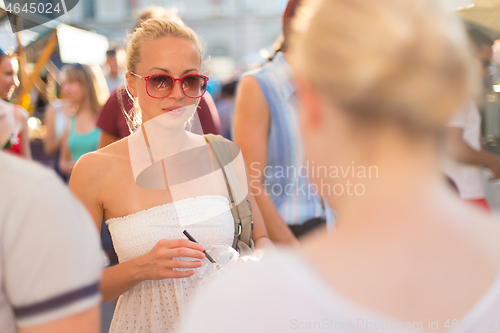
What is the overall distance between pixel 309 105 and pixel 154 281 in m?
1.11

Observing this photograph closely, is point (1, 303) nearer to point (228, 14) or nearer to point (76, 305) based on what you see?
point (76, 305)

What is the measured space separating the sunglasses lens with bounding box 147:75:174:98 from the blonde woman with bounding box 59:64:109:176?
264 cm

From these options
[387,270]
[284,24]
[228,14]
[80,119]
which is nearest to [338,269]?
[387,270]

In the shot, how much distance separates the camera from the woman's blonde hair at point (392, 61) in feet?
2.16

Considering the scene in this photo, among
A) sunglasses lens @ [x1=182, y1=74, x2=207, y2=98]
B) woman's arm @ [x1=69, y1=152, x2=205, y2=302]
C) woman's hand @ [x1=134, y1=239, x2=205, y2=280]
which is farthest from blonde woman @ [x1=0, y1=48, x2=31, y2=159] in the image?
woman's hand @ [x1=134, y1=239, x2=205, y2=280]

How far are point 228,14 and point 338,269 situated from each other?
38745 millimetres

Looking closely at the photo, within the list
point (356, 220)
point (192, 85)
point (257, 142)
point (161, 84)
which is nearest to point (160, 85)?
point (161, 84)

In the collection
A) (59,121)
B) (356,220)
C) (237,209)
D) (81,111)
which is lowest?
(59,121)

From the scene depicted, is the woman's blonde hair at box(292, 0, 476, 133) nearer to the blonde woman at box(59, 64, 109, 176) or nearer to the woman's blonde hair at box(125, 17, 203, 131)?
the woman's blonde hair at box(125, 17, 203, 131)

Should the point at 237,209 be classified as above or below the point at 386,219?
below

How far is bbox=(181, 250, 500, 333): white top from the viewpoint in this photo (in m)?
0.65

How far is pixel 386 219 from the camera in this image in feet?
2.27

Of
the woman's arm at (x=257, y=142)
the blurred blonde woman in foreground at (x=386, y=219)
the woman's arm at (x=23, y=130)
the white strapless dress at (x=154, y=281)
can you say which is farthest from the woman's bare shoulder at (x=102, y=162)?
the woman's arm at (x=23, y=130)

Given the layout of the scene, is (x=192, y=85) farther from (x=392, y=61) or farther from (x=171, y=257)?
(x=392, y=61)
